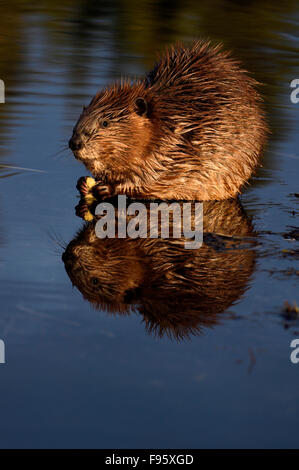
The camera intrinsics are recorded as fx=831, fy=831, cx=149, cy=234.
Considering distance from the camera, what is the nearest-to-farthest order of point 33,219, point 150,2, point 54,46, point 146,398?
point 146,398 → point 33,219 → point 54,46 → point 150,2

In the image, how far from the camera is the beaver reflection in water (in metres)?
4.63

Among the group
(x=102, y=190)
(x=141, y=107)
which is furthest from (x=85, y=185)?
(x=141, y=107)

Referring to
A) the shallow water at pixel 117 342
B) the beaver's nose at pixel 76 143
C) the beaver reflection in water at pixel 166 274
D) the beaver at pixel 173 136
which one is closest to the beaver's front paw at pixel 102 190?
the beaver at pixel 173 136

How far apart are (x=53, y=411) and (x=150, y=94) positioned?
385 centimetres

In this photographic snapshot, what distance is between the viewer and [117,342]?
422cm

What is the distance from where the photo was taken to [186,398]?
12.3 feet

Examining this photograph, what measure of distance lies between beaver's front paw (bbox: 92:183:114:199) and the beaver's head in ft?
0.39

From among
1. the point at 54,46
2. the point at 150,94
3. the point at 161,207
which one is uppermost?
the point at 54,46

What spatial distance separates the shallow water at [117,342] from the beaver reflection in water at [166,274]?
0.07 m

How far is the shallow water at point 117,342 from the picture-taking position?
139 inches

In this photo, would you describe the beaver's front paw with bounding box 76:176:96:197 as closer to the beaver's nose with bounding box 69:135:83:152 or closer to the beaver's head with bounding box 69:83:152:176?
the beaver's head with bounding box 69:83:152:176

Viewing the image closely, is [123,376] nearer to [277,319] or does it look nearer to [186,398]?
[186,398]

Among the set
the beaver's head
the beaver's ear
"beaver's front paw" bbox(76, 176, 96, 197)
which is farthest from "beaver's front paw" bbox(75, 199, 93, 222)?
the beaver's ear
